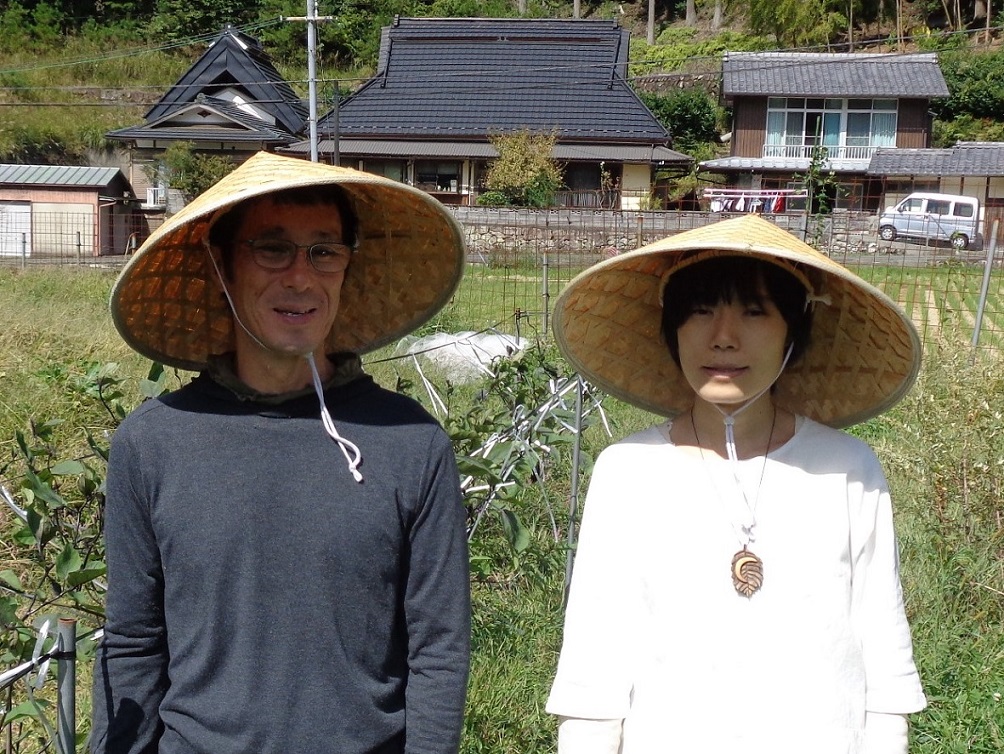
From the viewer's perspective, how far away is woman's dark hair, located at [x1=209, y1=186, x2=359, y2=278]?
1.64 metres

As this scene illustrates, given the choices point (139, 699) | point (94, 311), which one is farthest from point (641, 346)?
point (94, 311)

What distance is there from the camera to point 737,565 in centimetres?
154

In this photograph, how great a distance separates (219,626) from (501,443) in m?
1.37

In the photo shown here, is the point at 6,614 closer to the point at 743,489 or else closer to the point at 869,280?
the point at 743,489

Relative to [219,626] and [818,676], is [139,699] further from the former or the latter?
[818,676]

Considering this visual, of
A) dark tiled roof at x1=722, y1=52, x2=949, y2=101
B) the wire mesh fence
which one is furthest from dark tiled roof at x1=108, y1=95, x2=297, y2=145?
dark tiled roof at x1=722, y1=52, x2=949, y2=101

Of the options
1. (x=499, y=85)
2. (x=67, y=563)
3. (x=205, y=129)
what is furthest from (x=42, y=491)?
(x=499, y=85)

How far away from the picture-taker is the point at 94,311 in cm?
918

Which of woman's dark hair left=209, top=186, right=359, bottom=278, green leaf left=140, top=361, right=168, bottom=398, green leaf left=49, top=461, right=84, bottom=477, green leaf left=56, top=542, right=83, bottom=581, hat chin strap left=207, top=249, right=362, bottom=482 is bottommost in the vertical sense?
green leaf left=56, top=542, right=83, bottom=581

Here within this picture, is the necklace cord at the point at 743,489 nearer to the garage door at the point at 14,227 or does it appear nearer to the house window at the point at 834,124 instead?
the garage door at the point at 14,227

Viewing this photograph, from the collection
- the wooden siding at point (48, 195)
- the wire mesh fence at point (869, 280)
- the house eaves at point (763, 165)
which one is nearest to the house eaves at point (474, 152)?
the house eaves at point (763, 165)

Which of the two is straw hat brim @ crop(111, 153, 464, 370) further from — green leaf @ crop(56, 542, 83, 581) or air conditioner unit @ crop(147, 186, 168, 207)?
air conditioner unit @ crop(147, 186, 168, 207)

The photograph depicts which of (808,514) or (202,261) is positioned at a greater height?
(202,261)

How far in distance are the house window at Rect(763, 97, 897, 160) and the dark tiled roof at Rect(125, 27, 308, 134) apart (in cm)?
1402
